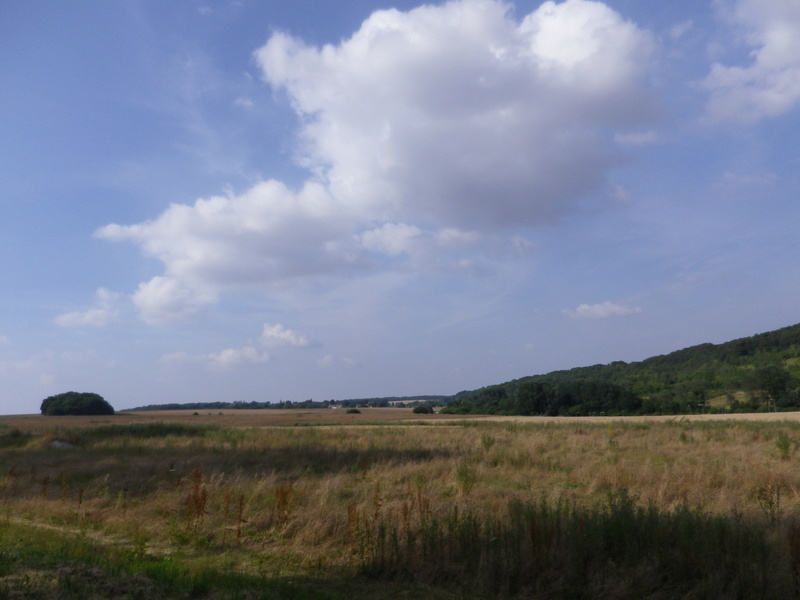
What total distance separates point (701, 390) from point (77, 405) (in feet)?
361

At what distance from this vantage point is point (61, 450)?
29.4m

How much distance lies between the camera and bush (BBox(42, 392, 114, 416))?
365ft

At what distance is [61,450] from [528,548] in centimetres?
2894

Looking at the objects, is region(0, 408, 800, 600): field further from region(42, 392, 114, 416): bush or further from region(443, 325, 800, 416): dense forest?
region(42, 392, 114, 416): bush

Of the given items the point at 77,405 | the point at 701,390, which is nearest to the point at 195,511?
the point at 701,390

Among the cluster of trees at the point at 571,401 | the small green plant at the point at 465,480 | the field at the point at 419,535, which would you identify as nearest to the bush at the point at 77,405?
the cluster of trees at the point at 571,401

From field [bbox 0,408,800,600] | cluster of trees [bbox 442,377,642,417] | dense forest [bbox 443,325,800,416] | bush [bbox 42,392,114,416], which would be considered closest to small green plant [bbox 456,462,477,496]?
field [bbox 0,408,800,600]

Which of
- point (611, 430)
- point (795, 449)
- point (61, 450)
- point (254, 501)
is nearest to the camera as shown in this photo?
point (254, 501)

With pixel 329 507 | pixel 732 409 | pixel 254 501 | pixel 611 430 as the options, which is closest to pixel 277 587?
pixel 329 507

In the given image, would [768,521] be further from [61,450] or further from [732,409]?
[732,409]

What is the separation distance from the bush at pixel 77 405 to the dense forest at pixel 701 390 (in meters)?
67.9

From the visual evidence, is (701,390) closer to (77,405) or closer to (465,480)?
(465,480)

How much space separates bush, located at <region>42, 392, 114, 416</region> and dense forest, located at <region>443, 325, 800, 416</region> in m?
67.9

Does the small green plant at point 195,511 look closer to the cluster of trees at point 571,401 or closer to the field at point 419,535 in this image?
the field at point 419,535
